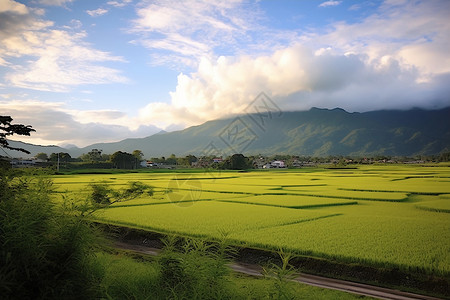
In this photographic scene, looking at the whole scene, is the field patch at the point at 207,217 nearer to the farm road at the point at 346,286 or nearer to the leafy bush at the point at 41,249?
the farm road at the point at 346,286

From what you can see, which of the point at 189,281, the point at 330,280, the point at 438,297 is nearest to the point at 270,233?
the point at 330,280

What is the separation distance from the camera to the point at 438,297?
974cm

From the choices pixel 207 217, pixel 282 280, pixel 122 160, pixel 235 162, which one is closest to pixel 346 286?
pixel 282 280

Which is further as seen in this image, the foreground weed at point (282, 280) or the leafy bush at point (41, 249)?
the foreground weed at point (282, 280)

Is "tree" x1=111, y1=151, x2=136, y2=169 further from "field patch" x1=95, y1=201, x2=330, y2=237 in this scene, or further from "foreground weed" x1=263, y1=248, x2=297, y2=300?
"foreground weed" x1=263, y1=248, x2=297, y2=300

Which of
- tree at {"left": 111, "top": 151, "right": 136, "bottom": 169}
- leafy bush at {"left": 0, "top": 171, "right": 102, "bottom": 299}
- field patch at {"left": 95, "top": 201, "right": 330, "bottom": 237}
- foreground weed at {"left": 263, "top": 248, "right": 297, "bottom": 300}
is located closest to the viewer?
leafy bush at {"left": 0, "top": 171, "right": 102, "bottom": 299}

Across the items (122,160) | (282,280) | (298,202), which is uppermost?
(122,160)

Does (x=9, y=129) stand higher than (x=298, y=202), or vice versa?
(x=9, y=129)

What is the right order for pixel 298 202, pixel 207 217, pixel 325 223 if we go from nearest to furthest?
pixel 325 223
pixel 207 217
pixel 298 202

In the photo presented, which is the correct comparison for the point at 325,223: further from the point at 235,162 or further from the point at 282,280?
the point at 235,162

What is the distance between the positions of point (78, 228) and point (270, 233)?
12.6 meters

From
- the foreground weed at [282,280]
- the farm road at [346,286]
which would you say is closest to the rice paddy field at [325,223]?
the farm road at [346,286]

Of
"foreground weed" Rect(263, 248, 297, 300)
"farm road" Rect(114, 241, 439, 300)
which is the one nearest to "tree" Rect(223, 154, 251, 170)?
"farm road" Rect(114, 241, 439, 300)

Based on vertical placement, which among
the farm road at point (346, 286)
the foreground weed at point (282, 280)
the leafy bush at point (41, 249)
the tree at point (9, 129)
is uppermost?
the tree at point (9, 129)
